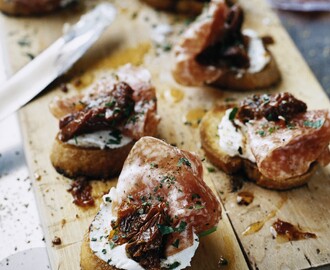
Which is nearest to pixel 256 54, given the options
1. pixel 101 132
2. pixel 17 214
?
pixel 101 132

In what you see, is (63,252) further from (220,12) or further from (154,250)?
(220,12)

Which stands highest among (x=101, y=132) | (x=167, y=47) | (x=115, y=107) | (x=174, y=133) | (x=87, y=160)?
(x=115, y=107)

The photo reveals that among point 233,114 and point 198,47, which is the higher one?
point 198,47

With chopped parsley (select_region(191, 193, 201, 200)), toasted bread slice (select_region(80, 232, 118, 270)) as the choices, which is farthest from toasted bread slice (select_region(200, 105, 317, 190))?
toasted bread slice (select_region(80, 232, 118, 270))

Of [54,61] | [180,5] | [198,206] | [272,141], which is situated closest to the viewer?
[198,206]

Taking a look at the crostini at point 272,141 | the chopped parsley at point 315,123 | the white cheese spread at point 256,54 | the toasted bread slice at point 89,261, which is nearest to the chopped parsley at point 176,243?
the toasted bread slice at point 89,261

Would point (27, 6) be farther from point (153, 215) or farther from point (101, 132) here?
point (153, 215)
